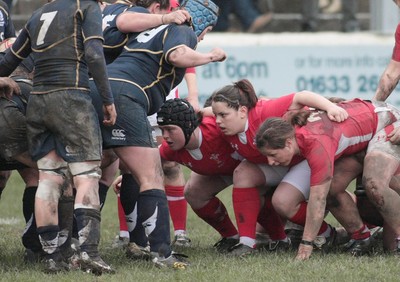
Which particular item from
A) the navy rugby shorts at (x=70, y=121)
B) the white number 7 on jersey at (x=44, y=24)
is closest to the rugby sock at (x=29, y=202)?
the navy rugby shorts at (x=70, y=121)

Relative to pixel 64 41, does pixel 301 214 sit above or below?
below

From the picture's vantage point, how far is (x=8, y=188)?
11.5 meters

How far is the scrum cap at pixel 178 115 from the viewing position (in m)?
6.67

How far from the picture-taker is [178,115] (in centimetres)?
667

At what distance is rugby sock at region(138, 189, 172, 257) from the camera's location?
627 centimetres

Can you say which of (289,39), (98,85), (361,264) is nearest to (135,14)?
(98,85)

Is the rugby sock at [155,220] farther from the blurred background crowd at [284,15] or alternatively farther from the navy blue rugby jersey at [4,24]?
the blurred background crowd at [284,15]

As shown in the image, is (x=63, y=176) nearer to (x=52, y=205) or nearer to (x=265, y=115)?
(x=52, y=205)

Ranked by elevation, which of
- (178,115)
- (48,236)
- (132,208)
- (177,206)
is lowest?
(177,206)

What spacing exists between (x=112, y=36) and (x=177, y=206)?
1544 mm

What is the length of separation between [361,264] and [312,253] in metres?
0.60

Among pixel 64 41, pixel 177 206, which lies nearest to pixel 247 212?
pixel 177 206

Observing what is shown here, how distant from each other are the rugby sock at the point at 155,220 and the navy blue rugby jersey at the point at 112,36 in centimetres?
113

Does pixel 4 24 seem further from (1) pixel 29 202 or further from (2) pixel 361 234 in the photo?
(2) pixel 361 234
